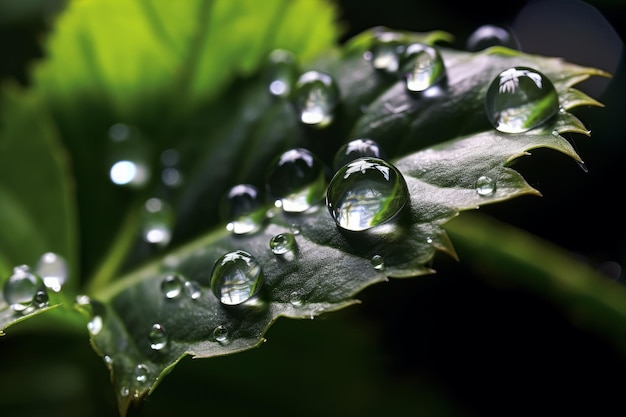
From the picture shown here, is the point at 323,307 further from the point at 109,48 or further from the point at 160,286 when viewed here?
the point at 109,48

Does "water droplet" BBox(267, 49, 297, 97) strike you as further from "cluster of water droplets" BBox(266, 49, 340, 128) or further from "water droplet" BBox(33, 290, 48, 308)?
"water droplet" BBox(33, 290, 48, 308)

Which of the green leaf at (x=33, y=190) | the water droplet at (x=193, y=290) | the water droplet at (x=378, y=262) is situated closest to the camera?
the water droplet at (x=378, y=262)

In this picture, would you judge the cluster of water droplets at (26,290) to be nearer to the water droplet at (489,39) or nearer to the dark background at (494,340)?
the dark background at (494,340)

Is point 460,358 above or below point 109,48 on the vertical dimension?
below

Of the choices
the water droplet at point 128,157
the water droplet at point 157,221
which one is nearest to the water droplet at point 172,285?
the water droplet at point 157,221

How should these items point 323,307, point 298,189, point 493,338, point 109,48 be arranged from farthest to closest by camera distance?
1. point 109,48
2. point 493,338
3. point 298,189
4. point 323,307

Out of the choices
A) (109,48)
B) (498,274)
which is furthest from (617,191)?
(109,48)
